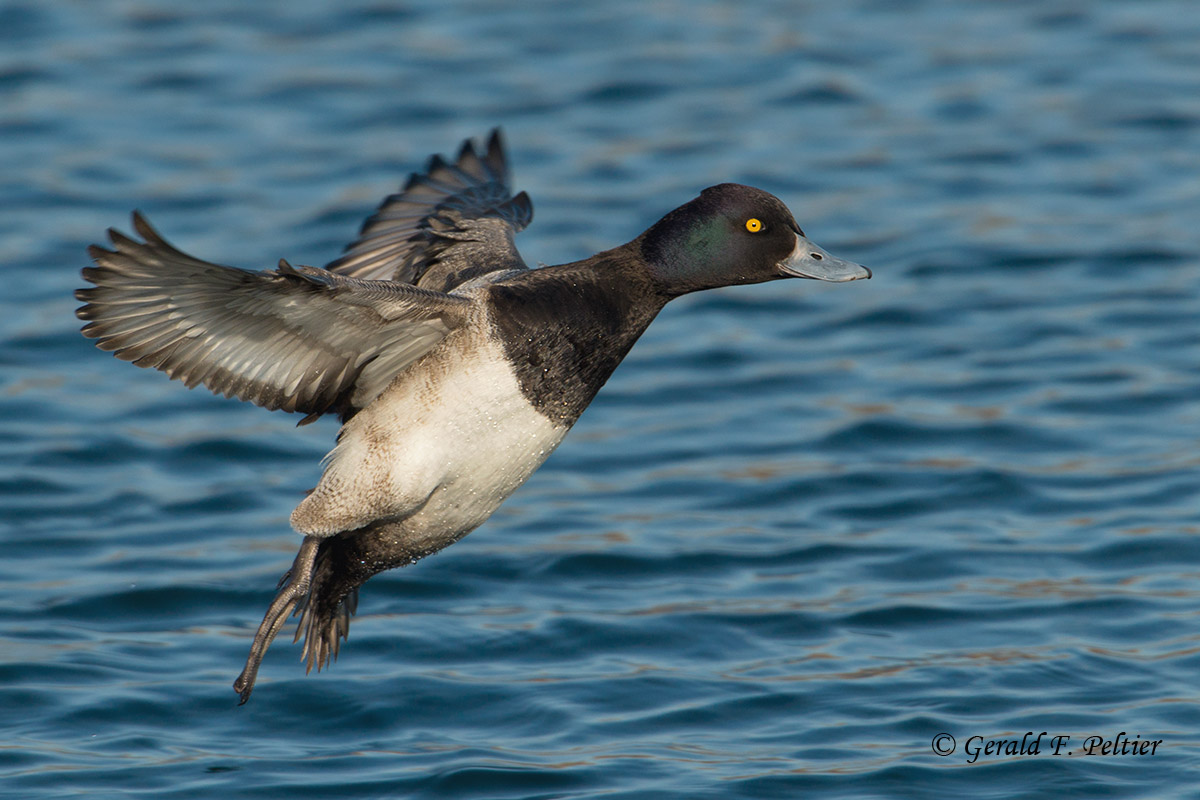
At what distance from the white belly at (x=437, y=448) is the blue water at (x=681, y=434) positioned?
1119mm

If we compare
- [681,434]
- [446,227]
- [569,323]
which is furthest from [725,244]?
[681,434]

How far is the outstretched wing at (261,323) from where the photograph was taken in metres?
5.32

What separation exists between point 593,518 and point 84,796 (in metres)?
3.13

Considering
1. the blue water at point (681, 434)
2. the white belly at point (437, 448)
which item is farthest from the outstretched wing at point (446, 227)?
the blue water at point (681, 434)

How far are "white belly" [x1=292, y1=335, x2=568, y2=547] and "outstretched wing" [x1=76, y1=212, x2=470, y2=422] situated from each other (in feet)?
0.34

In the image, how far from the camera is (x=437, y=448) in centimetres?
577

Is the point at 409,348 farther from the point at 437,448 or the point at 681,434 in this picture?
the point at 681,434

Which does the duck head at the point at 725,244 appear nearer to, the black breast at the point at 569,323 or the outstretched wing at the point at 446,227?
the black breast at the point at 569,323

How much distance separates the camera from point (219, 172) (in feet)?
42.2

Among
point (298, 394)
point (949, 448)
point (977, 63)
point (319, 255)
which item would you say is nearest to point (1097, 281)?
point (949, 448)

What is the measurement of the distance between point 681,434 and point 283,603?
3918 millimetres
